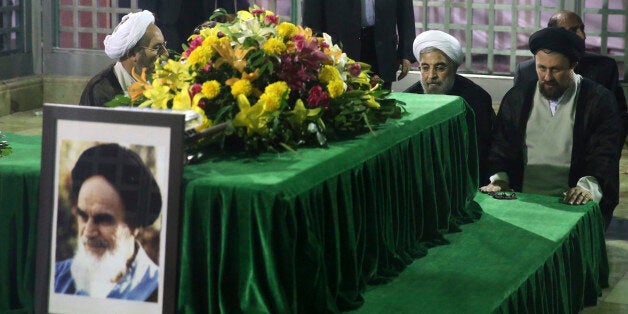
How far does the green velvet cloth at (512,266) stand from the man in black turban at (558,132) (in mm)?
217

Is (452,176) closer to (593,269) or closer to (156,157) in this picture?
(593,269)

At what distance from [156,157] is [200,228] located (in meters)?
0.23

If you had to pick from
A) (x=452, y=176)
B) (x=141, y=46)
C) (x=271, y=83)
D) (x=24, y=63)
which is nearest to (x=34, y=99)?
(x=24, y=63)

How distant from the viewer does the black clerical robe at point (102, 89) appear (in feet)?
16.8

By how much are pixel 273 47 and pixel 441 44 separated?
224cm

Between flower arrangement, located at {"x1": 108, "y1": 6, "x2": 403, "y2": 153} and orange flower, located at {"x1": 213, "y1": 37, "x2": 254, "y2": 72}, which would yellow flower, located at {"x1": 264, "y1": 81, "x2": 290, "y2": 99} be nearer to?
flower arrangement, located at {"x1": 108, "y1": 6, "x2": 403, "y2": 153}

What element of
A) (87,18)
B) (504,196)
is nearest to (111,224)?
(504,196)

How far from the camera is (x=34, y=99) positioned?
32.8 feet

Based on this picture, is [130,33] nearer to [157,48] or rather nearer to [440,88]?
[157,48]

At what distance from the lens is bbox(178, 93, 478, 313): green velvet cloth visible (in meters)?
3.35

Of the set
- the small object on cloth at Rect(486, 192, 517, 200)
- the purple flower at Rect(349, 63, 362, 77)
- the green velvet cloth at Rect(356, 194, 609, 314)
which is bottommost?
the green velvet cloth at Rect(356, 194, 609, 314)

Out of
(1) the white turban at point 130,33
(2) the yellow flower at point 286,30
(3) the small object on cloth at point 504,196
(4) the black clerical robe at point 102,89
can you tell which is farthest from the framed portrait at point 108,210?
(3) the small object on cloth at point 504,196

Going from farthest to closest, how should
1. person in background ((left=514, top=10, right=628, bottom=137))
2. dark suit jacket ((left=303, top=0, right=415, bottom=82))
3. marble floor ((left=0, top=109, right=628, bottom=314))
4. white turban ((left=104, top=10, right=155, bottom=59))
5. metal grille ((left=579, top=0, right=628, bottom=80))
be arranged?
1. metal grille ((left=579, top=0, right=628, bottom=80))
2. dark suit jacket ((left=303, top=0, right=415, bottom=82))
3. person in background ((left=514, top=10, right=628, bottom=137))
4. white turban ((left=104, top=10, right=155, bottom=59))
5. marble floor ((left=0, top=109, right=628, bottom=314))

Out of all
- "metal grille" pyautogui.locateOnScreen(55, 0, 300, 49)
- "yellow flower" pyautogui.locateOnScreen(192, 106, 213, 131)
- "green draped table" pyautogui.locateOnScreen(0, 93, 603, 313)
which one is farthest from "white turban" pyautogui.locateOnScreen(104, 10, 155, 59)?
"metal grille" pyautogui.locateOnScreen(55, 0, 300, 49)
